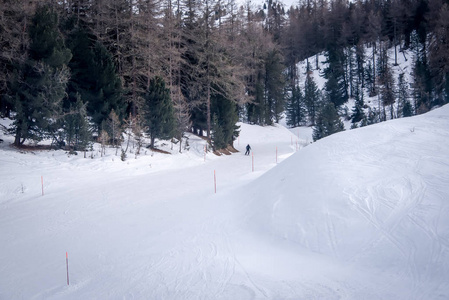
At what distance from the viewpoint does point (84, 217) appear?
9.12 meters

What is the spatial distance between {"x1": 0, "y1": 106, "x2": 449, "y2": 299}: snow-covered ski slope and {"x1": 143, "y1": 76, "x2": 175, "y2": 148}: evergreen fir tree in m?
9.63

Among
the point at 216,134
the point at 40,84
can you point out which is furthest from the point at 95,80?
the point at 216,134

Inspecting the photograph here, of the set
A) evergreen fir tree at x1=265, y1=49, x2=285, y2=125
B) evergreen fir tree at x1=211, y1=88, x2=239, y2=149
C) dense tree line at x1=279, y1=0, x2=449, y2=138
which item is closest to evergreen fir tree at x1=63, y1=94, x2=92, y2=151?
evergreen fir tree at x1=211, y1=88, x2=239, y2=149

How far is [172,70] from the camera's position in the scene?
30.7 m

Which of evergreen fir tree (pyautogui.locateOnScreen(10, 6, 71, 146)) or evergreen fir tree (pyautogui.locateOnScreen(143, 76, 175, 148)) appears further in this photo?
evergreen fir tree (pyautogui.locateOnScreen(143, 76, 175, 148))

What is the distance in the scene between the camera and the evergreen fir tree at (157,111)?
67.9 feet

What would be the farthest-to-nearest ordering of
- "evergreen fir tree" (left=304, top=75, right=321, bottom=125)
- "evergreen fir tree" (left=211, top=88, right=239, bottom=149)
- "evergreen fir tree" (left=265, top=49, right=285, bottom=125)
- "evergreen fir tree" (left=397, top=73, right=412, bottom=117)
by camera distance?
"evergreen fir tree" (left=304, top=75, right=321, bottom=125), "evergreen fir tree" (left=265, top=49, right=285, bottom=125), "evergreen fir tree" (left=397, top=73, right=412, bottom=117), "evergreen fir tree" (left=211, top=88, right=239, bottom=149)

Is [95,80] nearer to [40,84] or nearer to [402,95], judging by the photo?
[40,84]

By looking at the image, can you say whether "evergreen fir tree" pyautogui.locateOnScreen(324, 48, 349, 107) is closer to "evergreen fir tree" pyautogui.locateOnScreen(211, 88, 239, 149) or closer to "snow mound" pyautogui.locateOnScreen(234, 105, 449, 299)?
"evergreen fir tree" pyautogui.locateOnScreen(211, 88, 239, 149)

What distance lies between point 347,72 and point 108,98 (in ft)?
164

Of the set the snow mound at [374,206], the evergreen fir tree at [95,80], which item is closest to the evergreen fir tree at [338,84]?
the evergreen fir tree at [95,80]

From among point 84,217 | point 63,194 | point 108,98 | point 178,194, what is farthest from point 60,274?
point 108,98

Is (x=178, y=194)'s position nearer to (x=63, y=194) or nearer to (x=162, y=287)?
(x=63, y=194)

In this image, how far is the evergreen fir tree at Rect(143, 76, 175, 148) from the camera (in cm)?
2069
